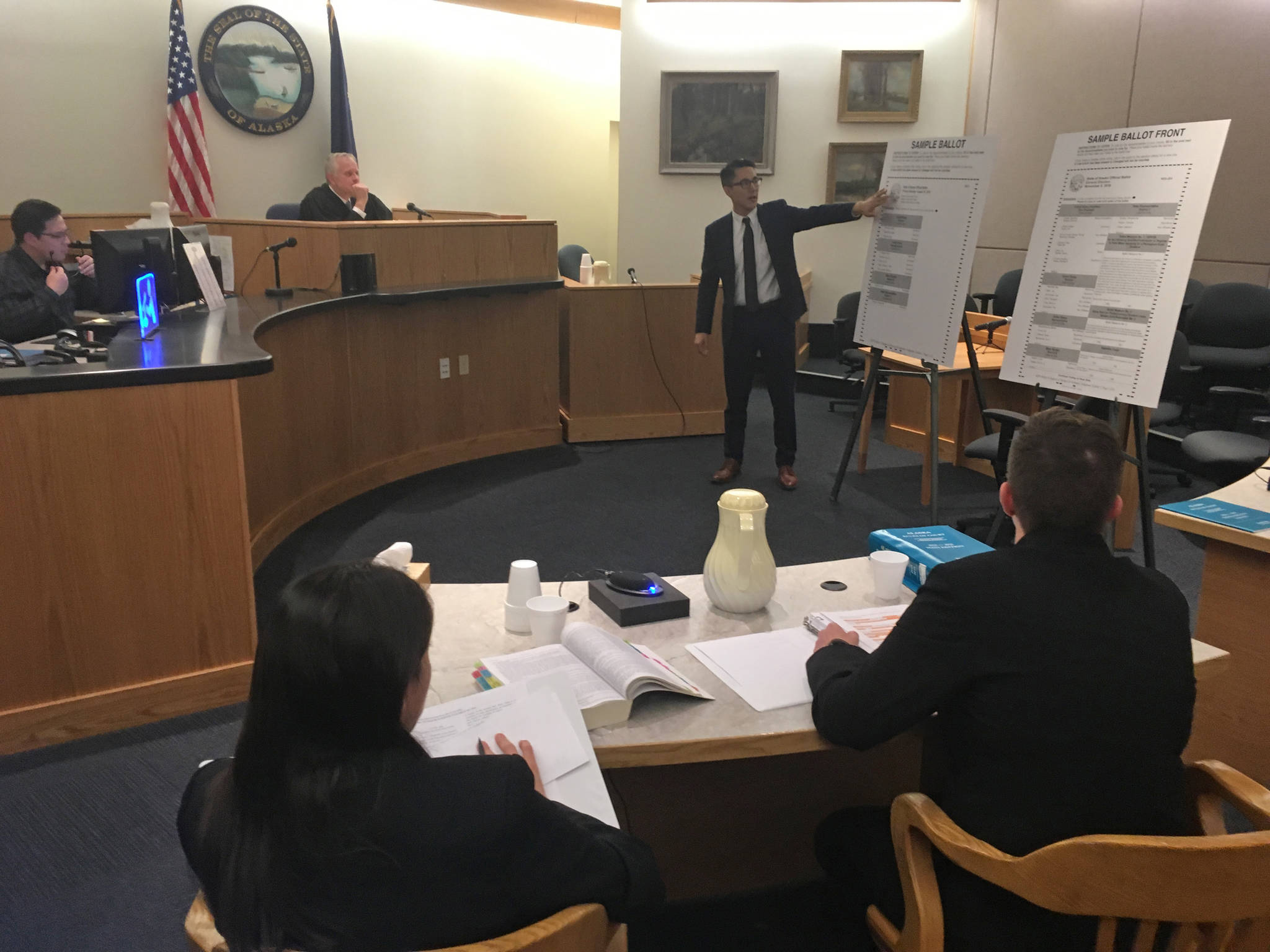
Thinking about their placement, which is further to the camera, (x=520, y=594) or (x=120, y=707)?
(x=120, y=707)

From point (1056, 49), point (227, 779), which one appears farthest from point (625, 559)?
point (1056, 49)

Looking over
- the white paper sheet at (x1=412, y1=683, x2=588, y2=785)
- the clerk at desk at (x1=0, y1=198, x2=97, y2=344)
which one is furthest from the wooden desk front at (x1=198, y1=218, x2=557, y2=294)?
the white paper sheet at (x1=412, y1=683, x2=588, y2=785)

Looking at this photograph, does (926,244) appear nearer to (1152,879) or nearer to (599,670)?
(599,670)

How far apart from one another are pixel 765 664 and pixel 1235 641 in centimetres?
141

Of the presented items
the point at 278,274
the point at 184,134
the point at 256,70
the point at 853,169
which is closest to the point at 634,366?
the point at 278,274

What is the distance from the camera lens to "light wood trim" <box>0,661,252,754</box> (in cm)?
270

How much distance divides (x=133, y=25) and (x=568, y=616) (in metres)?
6.13

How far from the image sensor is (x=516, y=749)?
1.41m

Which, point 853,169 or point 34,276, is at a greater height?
point 853,169

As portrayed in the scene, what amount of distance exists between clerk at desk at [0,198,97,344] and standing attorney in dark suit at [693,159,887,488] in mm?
2827

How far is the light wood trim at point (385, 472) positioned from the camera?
4105 millimetres

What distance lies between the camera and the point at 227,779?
3.42ft

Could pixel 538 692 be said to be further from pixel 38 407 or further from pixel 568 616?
pixel 38 407

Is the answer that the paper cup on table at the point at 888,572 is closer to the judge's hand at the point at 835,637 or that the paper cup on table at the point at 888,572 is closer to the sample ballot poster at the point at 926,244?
the judge's hand at the point at 835,637
